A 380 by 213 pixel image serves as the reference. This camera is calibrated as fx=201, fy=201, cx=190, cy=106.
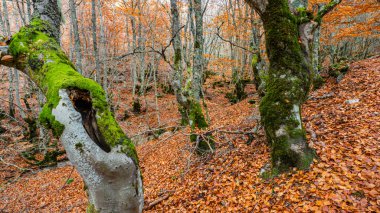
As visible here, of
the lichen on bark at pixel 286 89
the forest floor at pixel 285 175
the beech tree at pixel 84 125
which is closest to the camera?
the beech tree at pixel 84 125

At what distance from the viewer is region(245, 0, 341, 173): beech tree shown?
11.4 feet

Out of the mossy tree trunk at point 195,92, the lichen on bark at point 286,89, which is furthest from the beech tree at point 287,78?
the mossy tree trunk at point 195,92

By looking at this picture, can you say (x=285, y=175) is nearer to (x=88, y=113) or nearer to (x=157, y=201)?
(x=157, y=201)

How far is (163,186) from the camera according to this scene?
543cm

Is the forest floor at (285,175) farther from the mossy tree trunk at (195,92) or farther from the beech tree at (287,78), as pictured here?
the mossy tree trunk at (195,92)

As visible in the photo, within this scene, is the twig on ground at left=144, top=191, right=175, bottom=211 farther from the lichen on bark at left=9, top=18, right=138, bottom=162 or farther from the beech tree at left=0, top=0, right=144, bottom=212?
the lichen on bark at left=9, top=18, right=138, bottom=162

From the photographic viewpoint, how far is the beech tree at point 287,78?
3.47 m

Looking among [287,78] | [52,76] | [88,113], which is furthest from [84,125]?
[287,78]

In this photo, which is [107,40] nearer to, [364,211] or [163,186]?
[163,186]

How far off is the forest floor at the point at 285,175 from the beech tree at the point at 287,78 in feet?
1.03

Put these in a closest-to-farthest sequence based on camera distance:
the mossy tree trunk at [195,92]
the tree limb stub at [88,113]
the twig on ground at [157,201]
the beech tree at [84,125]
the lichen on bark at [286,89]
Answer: the beech tree at [84,125]
the tree limb stub at [88,113]
the lichen on bark at [286,89]
the twig on ground at [157,201]
the mossy tree trunk at [195,92]

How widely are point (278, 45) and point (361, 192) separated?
2.53 metres

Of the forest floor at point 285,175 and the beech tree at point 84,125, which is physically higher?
the beech tree at point 84,125

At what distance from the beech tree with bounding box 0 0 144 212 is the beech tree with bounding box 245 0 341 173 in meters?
2.48
